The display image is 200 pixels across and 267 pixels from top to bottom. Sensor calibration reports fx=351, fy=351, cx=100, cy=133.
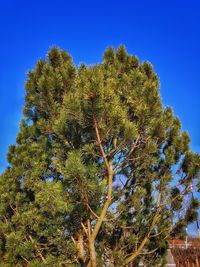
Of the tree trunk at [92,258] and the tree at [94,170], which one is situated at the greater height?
the tree at [94,170]

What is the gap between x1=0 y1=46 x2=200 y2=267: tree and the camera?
448 centimetres

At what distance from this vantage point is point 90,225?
493 cm

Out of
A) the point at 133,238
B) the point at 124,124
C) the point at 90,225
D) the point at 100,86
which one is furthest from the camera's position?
the point at 133,238

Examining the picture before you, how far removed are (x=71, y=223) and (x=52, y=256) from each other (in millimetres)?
517

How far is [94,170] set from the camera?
461 centimetres

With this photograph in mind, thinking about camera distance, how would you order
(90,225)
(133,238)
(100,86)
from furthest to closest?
1. (133,238)
2. (90,225)
3. (100,86)

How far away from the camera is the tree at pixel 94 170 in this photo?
448 centimetres

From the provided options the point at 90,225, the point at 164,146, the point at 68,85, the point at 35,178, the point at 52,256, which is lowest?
the point at 52,256

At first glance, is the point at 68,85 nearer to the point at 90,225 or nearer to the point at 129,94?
the point at 129,94

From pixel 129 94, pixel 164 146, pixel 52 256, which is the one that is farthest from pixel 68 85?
pixel 52 256

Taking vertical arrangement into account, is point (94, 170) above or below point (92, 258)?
above

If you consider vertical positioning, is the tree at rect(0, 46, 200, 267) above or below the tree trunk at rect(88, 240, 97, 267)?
above

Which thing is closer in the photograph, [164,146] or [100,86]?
[100,86]

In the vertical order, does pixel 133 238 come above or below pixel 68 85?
below
